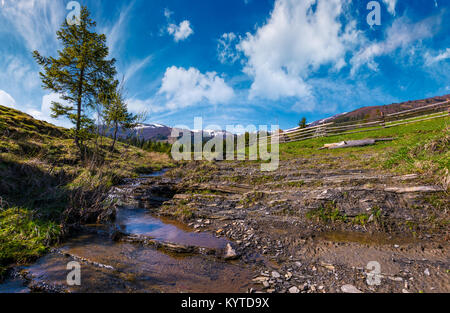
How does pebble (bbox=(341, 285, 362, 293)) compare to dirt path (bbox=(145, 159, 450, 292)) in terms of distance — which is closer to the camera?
pebble (bbox=(341, 285, 362, 293))

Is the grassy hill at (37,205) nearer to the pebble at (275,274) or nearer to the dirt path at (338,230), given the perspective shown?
the dirt path at (338,230)

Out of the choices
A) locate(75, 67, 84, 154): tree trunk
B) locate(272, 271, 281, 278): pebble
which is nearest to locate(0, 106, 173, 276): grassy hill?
locate(272, 271, 281, 278): pebble

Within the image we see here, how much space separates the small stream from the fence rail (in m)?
24.4

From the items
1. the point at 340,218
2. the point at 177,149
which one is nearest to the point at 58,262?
the point at 340,218

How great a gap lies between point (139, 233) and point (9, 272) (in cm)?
297

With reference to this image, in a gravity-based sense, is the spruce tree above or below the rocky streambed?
above

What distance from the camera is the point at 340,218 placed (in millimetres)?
5727

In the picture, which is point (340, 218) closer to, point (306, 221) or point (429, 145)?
point (306, 221)

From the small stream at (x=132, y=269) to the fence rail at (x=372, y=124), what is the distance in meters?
24.4

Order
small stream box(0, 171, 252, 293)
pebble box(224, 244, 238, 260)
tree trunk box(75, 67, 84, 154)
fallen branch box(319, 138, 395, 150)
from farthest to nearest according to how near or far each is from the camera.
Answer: tree trunk box(75, 67, 84, 154) < fallen branch box(319, 138, 395, 150) < pebble box(224, 244, 238, 260) < small stream box(0, 171, 252, 293)

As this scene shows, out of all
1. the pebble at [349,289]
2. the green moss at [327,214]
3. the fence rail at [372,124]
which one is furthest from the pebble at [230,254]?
the fence rail at [372,124]

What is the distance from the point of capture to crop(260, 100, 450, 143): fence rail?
18.7 metres

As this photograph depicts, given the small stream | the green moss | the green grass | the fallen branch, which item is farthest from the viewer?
the fallen branch

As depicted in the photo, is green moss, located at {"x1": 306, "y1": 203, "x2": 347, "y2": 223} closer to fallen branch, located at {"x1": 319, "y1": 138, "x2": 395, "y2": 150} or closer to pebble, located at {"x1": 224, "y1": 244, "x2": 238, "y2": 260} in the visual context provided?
pebble, located at {"x1": 224, "y1": 244, "x2": 238, "y2": 260}
